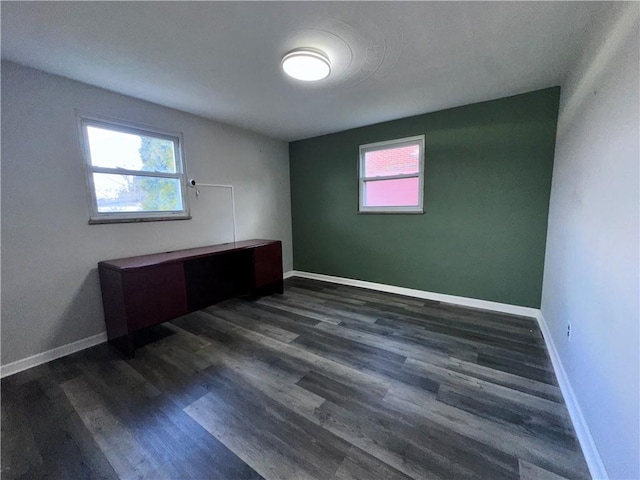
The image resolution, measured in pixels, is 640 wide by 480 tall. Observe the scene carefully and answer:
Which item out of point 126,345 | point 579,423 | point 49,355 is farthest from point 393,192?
point 49,355

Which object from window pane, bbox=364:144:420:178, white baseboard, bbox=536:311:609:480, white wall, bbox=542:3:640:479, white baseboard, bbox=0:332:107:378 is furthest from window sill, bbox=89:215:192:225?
white baseboard, bbox=536:311:609:480

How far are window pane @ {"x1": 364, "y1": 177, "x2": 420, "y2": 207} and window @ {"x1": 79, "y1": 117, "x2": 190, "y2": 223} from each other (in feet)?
8.47

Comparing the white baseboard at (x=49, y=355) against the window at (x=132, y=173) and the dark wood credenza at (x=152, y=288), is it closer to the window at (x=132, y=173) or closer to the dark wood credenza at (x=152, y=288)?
the dark wood credenza at (x=152, y=288)

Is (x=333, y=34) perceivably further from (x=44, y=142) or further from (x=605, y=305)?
(x=44, y=142)

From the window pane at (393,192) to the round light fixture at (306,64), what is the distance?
1.92 m

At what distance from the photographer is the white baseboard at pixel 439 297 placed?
2848mm

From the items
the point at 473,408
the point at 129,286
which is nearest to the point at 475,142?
the point at 473,408

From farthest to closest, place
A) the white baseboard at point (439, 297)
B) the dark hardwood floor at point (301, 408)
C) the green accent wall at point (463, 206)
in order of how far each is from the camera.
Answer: the white baseboard at point (439, 297)
the green accent wall at point (463, 206)
the dark hardwood floor at point (301, 408)

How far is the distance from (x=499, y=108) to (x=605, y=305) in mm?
2431

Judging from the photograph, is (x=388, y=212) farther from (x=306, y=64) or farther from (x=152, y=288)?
(x=152, y=288)

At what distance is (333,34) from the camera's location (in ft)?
5.48

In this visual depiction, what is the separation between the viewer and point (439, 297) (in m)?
3.33

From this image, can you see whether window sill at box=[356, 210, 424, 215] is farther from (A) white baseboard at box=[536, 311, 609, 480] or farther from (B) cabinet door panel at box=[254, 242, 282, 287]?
(A) white baseboard at box=[536, 311, 609, 480]

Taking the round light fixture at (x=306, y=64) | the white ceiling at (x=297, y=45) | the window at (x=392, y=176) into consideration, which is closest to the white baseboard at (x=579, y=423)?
the window at (x=392, y=176)
